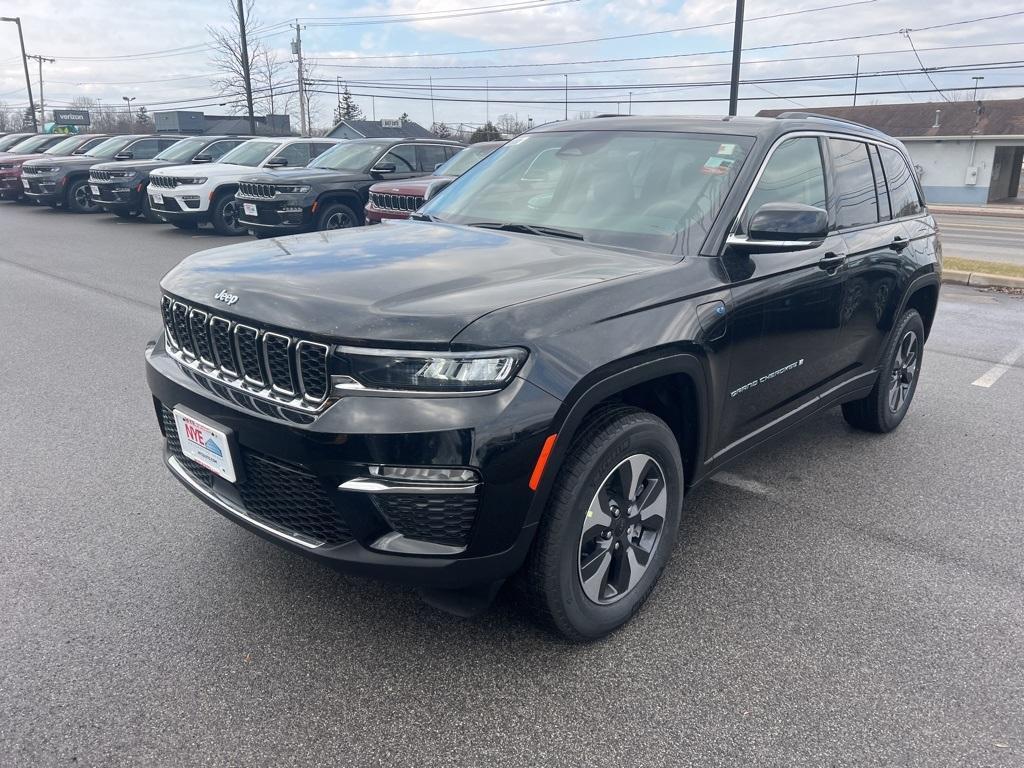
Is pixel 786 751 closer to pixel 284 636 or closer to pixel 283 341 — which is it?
pixel 284 636

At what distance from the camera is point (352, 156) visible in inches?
535

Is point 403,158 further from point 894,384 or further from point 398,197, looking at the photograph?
point 894,384

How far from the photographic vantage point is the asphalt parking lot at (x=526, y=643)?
2408 mm

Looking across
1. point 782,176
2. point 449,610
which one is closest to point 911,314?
point 782,176

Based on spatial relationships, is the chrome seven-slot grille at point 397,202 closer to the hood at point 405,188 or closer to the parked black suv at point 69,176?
the hood at point 405,188

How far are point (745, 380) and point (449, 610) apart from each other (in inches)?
62.3

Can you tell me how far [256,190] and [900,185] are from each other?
1006 centimetres

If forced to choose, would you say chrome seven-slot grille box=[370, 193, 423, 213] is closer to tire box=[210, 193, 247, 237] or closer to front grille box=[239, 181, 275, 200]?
front grille box=[239, 181, 275, 200]

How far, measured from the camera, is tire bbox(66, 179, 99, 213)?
60.8ft

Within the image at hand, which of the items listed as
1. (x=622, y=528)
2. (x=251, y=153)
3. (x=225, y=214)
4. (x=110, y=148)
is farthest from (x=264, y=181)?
(x=622, y=528)

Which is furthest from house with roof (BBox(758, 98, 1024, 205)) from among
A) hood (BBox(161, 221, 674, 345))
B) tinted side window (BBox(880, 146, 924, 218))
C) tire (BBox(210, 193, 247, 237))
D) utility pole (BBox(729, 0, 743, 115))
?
hood (BBox(161, 221, 674, 345))

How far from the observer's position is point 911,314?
4.95 meters

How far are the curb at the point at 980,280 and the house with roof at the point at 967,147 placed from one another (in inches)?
1199

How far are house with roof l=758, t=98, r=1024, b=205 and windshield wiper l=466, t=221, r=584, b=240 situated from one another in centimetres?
3893
